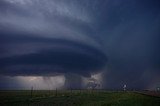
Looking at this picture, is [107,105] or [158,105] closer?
[158,105]

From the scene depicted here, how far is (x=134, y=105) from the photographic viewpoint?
134 ft

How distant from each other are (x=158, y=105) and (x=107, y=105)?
8.37 m

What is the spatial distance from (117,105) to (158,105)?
679 cm

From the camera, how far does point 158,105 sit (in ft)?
127

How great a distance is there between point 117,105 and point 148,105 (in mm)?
5197

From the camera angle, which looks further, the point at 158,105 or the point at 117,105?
the point at 117,105

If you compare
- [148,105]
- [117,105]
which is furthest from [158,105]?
[117,105]

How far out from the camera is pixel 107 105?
4175cm

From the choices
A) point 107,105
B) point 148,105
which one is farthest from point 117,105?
point 148,105

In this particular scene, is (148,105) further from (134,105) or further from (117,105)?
(117,105)

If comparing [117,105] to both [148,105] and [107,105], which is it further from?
[148,105]

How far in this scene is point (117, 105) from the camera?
41.7 meters

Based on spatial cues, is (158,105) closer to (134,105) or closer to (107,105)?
(134,105)

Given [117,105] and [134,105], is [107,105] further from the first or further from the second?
[134,105]
